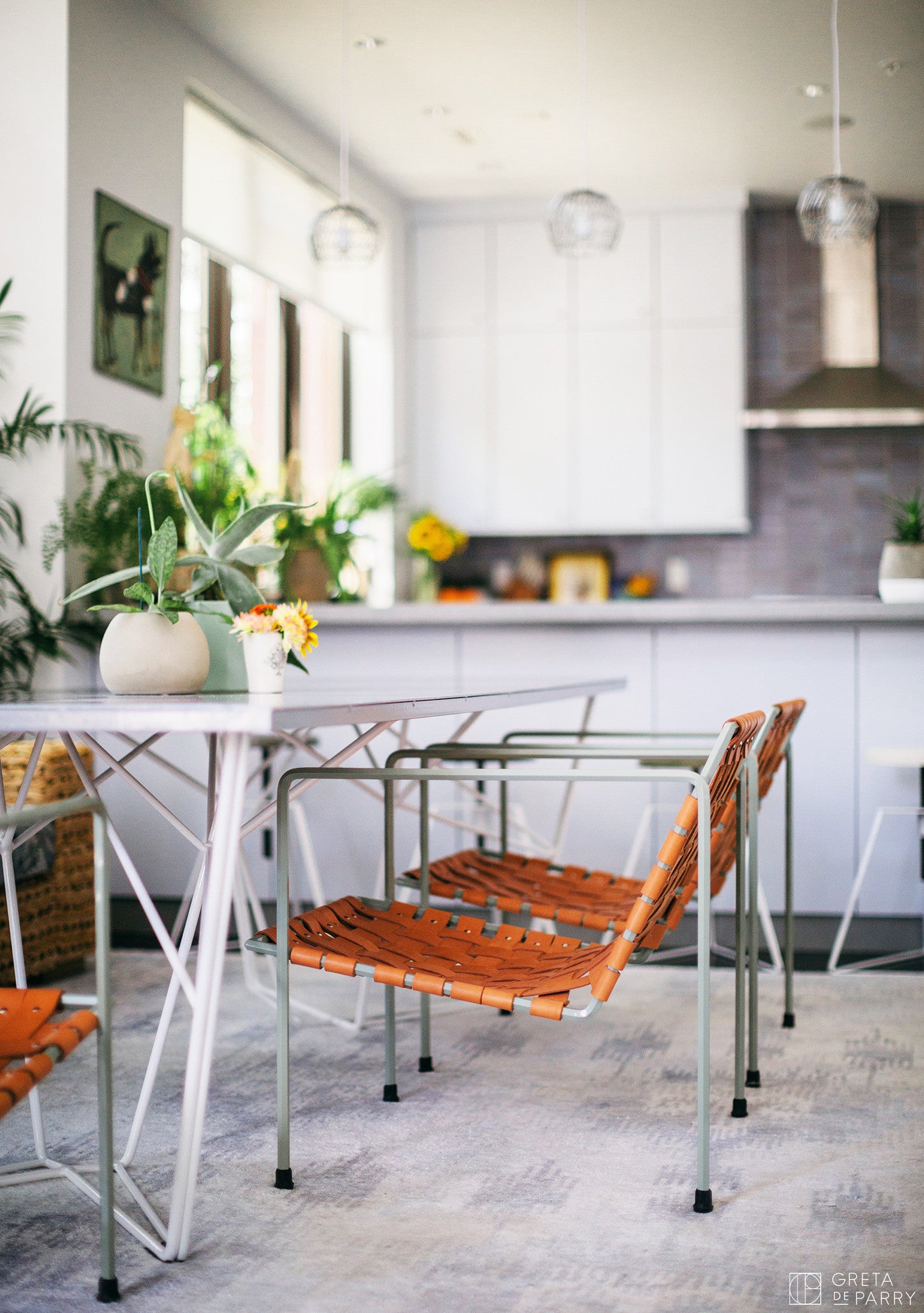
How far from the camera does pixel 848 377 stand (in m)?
6.88

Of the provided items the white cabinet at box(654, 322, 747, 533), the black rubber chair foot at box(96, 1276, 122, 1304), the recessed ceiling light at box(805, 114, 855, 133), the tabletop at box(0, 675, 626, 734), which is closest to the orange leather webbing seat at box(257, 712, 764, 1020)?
the tabletop at box(0, 675, 626, 734)

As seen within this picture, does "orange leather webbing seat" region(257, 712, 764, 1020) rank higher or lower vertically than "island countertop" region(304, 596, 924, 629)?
lower

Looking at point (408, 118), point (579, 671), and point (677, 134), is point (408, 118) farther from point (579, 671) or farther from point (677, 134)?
point (579, 671)

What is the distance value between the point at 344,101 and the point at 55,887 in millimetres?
3829

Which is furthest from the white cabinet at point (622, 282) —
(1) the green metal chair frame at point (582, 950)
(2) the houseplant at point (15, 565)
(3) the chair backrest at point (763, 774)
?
(1) the green metal chair frame at point (582, 950)

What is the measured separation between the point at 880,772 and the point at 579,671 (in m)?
0.92

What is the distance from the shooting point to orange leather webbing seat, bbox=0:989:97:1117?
4.40 feet

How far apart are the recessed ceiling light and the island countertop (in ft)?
9.08

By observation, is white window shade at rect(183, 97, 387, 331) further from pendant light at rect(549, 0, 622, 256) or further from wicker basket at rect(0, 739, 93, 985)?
wicker basket at rect(0, 739, 93, 985)

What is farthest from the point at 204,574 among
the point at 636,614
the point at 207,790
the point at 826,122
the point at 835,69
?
the point at 826,122

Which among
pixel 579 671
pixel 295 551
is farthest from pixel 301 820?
pixel 295 551

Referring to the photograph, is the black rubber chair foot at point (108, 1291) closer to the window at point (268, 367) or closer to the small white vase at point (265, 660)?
the small white vase at point (265, 660)

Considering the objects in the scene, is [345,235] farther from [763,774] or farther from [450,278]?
[450,278]

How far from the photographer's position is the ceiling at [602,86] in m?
4.78
